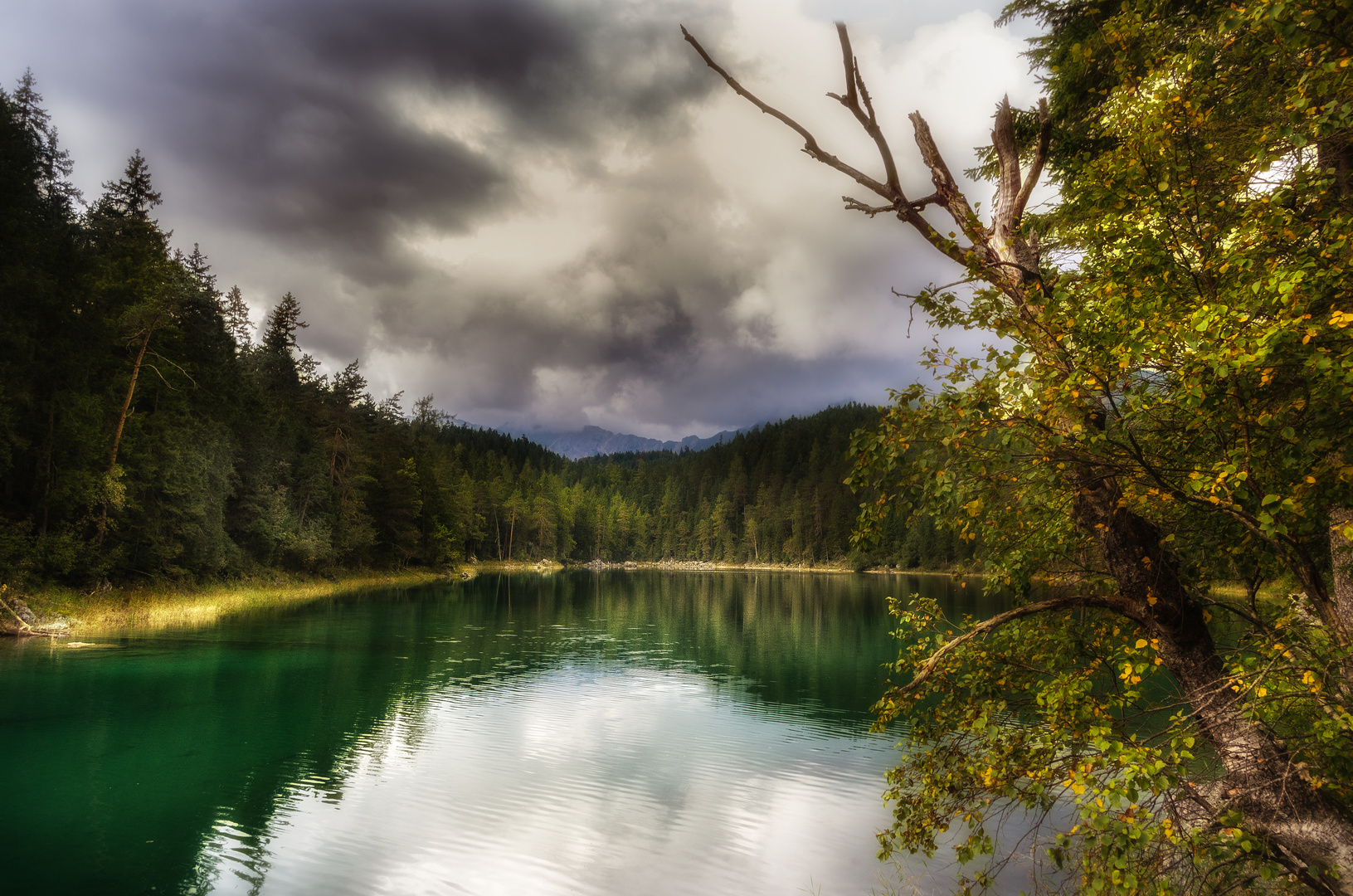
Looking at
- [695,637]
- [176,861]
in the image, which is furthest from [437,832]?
[695,637]

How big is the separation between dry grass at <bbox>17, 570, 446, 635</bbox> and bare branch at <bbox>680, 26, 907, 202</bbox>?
32831 millimetres

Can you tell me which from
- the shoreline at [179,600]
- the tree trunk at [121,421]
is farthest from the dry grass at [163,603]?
the tree trunk at [121,421]

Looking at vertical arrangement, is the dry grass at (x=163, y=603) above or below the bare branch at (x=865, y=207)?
below

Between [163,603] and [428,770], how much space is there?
2798cm

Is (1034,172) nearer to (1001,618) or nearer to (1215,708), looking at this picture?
(1001,618)

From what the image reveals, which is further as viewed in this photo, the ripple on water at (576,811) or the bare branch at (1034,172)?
the ripple on water at (576,811)

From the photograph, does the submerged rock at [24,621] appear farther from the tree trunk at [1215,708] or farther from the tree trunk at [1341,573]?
the tree trunk at [1341,573]

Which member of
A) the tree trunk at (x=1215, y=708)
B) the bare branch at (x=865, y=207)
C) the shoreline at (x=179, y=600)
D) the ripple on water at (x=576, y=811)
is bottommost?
the ripple on water at (x=576, y=811)

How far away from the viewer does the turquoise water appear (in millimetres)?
9891

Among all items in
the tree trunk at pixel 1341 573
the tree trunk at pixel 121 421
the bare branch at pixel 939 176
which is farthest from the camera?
the tree trunk at pixel 121 421

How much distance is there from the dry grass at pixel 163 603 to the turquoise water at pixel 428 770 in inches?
136

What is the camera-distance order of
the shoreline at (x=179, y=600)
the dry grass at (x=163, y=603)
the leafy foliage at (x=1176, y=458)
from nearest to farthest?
the leafy foliage at (x=1176, y=458), the shoreline at (x=179, y=600), the dry grass at (x=163, y=603)

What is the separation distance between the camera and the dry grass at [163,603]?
90.5 ft

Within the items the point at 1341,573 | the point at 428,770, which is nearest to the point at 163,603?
the point at 428,770
